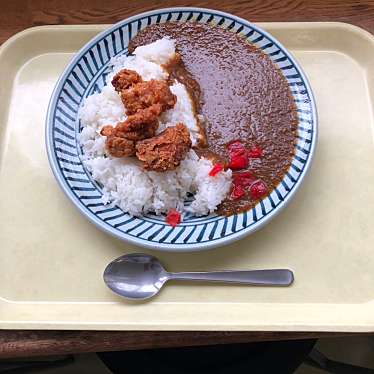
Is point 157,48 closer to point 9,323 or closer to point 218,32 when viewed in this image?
point 218,32

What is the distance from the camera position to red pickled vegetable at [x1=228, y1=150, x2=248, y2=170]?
1.60 meters

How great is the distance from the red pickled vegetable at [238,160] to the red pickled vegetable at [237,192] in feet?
0.20

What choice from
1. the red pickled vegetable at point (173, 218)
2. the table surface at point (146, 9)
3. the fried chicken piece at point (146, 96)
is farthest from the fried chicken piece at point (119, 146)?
the table surface at point (146, 9)

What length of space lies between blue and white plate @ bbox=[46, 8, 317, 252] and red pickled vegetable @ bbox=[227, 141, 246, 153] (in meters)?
0.17

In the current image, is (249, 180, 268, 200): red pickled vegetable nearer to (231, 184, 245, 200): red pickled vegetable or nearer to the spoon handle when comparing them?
(231, 184, 245, 200): red pickled vegetable

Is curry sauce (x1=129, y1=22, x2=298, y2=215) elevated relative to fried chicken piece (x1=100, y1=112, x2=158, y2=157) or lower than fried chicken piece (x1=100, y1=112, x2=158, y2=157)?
elevated

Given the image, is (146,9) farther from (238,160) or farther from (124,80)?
(238,160)

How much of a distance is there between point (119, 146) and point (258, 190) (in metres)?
0.43

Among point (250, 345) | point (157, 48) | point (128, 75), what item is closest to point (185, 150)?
point (128, 75)

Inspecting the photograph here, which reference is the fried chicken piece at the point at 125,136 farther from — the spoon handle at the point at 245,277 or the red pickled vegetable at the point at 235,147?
the spoon handle at the point at 245,277

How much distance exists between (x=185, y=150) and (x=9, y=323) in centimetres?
69

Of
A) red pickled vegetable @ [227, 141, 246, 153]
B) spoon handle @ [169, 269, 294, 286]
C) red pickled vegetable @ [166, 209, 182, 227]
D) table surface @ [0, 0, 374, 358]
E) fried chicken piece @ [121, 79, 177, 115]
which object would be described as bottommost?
spoon handle @ [169, 269, 294, 286]

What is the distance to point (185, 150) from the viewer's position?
1529mm

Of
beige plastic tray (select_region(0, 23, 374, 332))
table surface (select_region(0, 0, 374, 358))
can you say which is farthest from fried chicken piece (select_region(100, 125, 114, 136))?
table surface (select_region(0, 0, 374, 358))
